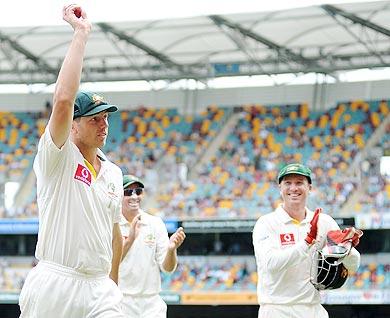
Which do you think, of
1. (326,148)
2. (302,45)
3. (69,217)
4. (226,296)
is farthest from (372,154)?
(69,217)

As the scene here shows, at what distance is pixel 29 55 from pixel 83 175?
24.2 m

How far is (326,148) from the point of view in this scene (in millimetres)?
27953

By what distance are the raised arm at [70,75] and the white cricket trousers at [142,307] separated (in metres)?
4.98

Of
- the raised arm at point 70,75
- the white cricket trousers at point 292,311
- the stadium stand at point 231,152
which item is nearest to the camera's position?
the raised arm at point 70,75

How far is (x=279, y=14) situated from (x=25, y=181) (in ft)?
33.0

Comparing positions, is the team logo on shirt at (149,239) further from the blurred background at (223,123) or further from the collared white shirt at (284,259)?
the blurred background at (223,123)

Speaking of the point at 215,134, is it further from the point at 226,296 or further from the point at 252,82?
the point at 226,296

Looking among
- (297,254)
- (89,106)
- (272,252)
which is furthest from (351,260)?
(89,106)

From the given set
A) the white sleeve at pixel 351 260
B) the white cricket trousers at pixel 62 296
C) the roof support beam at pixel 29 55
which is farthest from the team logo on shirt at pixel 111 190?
the roof support beam at pixel 29 55

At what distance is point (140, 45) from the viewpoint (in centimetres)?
2794

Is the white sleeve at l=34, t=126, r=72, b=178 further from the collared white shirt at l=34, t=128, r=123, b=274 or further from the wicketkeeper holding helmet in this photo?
the wicketkeeper holding helmet

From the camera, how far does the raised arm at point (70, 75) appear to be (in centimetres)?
513

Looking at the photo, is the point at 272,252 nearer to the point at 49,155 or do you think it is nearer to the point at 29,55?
the point at 49,155

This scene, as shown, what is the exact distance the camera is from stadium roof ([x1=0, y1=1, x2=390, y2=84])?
25375 millimetres
